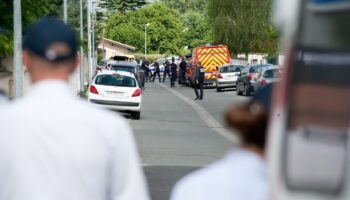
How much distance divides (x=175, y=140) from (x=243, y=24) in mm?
62814

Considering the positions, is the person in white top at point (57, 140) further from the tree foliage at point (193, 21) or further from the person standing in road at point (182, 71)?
the tree foliage at point (193, 21)

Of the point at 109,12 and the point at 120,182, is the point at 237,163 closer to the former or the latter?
the point at 120,182

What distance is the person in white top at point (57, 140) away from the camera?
3.87m

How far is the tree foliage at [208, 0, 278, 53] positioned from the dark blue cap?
7866 centimetres

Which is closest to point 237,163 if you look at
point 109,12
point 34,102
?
point 34,102

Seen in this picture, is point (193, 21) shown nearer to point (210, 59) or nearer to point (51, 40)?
point (210, 59)

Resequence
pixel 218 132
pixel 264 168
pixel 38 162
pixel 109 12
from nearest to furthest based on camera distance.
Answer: pixel 264 168, pixel 38 162, pixel 218 132, pixel 109 12

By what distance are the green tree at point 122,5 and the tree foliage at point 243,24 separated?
209 ft

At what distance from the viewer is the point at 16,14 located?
2044 cm

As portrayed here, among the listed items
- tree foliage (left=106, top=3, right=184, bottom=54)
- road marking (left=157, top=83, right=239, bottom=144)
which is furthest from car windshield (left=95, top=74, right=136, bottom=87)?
tree foliage (left=106, top=3, right=184, bottom=54)

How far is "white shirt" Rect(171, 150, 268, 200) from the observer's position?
11.4 feet

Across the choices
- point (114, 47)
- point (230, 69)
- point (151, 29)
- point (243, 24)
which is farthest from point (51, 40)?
point (151, 29)

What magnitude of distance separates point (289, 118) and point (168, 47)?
5444 inches

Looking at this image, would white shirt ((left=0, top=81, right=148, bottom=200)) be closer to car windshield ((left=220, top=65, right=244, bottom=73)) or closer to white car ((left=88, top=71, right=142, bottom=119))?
white car ((left=88, top=71, right=142, bottom=119))
